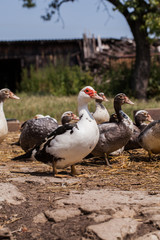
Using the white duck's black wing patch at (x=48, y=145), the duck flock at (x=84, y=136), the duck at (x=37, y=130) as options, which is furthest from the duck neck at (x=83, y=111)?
the duck at (x=37, y=130)

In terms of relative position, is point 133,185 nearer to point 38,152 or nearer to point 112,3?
point 38,152

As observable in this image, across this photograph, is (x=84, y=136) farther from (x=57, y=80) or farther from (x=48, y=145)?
(x=57, y=80)

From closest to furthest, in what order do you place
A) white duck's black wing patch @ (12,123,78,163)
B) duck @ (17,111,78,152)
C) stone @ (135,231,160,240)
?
stone @ (135,231,160,240) → white duck's black wing patch @ (12,123,78,163) → duck @ (17,111,78,152)

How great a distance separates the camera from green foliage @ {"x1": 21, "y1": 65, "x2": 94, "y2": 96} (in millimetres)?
16156

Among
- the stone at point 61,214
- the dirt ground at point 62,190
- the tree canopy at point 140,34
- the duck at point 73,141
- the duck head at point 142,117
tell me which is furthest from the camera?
the tree canopy at point 140,34

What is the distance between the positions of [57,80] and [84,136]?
12.9 m

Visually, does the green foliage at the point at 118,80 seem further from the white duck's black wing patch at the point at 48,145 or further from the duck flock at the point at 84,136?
the white duck's black wing patch at the point at 48,145

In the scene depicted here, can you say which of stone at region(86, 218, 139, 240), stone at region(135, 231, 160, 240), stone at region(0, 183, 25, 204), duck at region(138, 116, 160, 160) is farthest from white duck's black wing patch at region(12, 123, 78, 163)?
stone at region(135, 231, 160, 240)

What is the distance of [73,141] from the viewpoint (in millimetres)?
4523

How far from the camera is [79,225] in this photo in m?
3.15

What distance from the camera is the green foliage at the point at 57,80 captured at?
53.0 feet

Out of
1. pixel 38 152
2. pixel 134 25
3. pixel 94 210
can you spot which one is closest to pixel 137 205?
pixel 94 210

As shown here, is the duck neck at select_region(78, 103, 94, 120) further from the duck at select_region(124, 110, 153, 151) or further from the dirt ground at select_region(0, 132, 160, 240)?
the duck at select_region(124, 110, 153, 151)

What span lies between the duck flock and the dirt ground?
0.22m
